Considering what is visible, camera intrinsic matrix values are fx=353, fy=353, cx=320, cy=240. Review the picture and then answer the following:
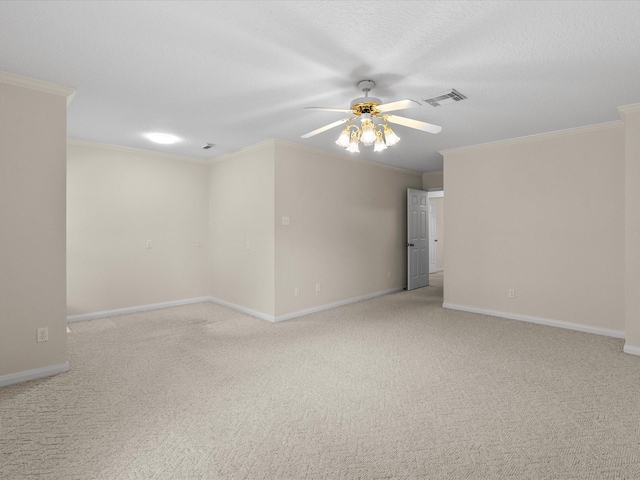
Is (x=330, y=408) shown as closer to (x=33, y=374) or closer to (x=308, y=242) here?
(x=33, y=374)

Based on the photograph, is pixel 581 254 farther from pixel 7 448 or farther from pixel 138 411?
pixel 7 448

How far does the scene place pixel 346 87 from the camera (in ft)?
9.87

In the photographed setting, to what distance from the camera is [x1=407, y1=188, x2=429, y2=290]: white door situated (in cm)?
714

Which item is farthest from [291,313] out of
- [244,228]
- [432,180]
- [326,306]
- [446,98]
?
[432,180]

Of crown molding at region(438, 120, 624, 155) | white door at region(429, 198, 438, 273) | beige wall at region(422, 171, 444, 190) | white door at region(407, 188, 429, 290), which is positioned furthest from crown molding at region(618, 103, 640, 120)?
white door at region(429, 198, 438, 273)

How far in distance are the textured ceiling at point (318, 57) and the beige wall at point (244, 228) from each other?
126 cm

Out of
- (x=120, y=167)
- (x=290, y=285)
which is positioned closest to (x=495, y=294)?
(x=290, y=285)

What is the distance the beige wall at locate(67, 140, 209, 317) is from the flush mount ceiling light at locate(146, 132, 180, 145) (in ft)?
2.67

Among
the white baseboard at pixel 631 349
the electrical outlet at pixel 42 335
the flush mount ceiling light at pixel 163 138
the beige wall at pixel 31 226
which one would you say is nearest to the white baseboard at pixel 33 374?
the beige wall at pixel 31 226

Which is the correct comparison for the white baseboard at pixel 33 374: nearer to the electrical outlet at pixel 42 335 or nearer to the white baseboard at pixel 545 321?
the electrical outlet at pixel 42 335

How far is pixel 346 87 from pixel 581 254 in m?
3.59

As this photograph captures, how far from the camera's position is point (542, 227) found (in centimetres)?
464

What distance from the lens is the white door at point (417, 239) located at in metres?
7.14

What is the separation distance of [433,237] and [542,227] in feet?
18.7
